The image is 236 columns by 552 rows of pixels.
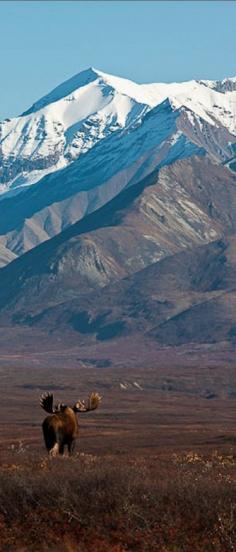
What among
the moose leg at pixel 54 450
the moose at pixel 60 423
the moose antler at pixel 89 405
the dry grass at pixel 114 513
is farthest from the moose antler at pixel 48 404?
the dry grass at pixel 114 513

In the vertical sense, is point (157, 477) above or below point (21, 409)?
above

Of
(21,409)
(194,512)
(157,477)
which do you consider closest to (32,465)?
(157,477)

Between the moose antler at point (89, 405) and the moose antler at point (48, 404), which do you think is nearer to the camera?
the moose antler at point (48, 404)

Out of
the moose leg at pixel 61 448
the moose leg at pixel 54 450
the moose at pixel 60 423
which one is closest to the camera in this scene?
the moose at pixel 60 423

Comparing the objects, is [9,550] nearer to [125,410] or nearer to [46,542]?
[46,542]

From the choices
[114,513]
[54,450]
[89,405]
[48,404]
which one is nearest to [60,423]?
[48,404]

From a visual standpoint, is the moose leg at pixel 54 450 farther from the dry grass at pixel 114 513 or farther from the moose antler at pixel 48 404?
the dry grass at pixel 114 513

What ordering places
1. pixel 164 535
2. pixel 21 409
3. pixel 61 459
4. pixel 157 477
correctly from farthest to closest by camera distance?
pixel 21 409
pixel 61 459
pixel 157 477
pixel 164 535
